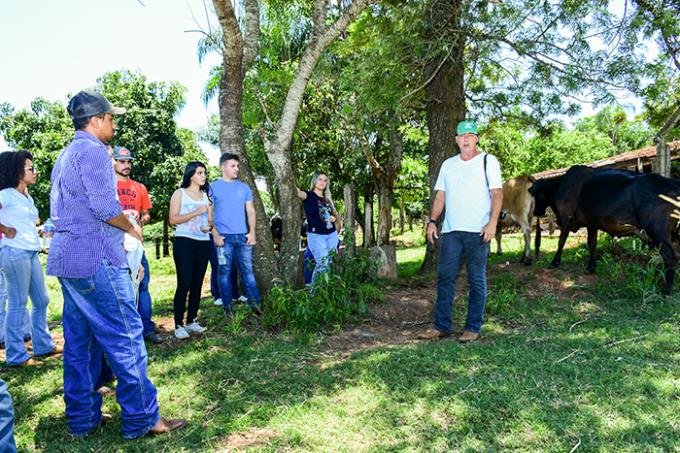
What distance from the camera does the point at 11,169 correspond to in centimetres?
485

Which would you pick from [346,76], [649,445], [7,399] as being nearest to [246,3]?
[346,76]

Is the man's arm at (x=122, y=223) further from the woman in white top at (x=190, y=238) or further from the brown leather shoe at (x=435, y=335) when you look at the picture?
the brown leather shoe at (x=435, y=335)

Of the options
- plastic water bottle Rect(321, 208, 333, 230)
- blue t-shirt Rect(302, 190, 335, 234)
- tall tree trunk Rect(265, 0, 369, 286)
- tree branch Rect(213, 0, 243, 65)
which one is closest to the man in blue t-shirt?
tall tree trunk Rect(265, 0, 369, 286)

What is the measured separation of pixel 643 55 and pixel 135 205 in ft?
24.2

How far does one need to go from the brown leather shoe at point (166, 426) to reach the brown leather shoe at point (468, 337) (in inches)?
106

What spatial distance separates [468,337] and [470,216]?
117 centimetres

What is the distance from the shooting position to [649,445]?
276 centimetres

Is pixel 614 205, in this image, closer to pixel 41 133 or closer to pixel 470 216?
pixel 470 216

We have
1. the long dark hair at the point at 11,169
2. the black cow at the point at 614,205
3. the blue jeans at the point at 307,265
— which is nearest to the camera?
the long dark hair at the point at 11,169

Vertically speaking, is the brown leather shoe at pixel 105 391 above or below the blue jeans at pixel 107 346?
below

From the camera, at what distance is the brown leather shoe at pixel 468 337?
4852 millimetres

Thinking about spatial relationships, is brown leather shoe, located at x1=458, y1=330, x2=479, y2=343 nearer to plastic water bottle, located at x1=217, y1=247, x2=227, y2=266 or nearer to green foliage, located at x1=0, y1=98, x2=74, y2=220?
plastic water bottle, located at x1=217, y1=247, x2=227, y2=266

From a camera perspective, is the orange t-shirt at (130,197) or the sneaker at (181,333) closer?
the orange t-shirt at (130,197)

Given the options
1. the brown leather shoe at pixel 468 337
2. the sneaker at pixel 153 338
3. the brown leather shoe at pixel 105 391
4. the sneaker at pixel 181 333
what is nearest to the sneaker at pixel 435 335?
the brown leather shoe at pixel 468 337
